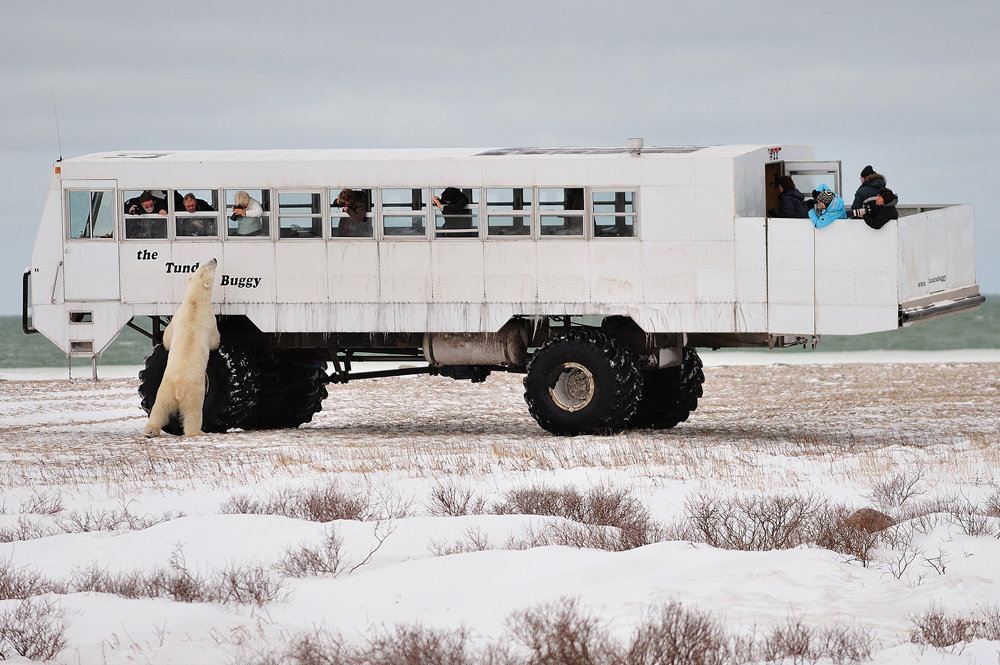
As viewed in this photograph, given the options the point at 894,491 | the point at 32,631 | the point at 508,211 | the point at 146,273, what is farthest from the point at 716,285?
the point at 32,631

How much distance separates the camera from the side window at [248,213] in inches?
567

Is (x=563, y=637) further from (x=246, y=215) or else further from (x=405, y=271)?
(x=246, y=215)

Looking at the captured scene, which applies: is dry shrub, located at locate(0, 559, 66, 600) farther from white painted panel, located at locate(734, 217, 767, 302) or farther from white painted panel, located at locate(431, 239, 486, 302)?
white painted panel, located at locate(734, 217, 767, 302)

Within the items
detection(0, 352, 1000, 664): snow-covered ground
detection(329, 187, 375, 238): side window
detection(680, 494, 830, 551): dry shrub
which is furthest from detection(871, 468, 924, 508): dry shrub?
detection(329, 187, 375, 238): side window

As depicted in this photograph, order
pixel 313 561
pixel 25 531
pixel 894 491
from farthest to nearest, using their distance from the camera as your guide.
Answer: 1. pixel 894 491
2. pixel 25 531
3. pixel 313 561

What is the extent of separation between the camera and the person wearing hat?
12781 millimetres

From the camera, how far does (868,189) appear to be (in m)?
12.8

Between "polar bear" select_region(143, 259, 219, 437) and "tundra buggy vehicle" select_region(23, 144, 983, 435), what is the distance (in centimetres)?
40

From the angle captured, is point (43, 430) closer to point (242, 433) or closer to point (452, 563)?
point (242, 433)

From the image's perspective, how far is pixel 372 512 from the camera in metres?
8.34

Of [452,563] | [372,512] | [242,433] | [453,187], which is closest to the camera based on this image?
[452,563]

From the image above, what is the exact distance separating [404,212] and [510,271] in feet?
4.77

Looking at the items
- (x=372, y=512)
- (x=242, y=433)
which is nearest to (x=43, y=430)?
(x=242, y=433)

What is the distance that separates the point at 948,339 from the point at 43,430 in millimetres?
55983
